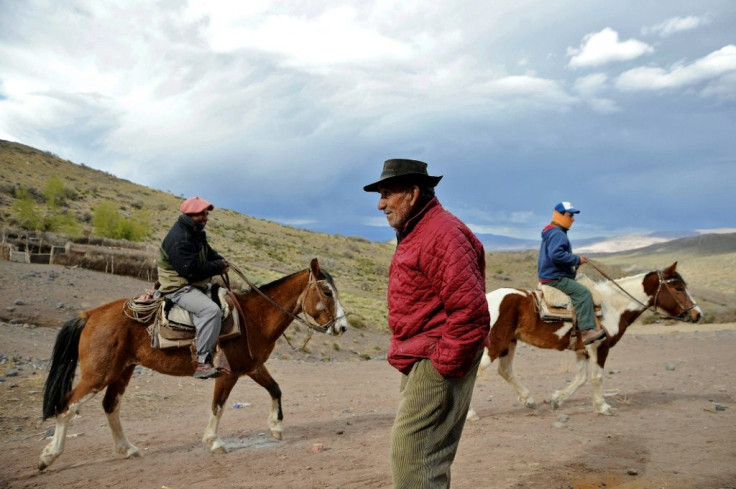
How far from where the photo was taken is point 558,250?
8.80 metres

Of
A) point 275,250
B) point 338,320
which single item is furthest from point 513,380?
point 275,250

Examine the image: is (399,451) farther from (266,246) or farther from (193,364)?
(266,246)

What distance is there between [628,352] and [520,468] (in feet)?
44.5

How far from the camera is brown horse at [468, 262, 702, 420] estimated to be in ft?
29.4

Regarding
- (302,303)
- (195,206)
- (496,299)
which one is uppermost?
(195,206)

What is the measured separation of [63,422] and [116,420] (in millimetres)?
651

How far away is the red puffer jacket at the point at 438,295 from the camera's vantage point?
3.27m

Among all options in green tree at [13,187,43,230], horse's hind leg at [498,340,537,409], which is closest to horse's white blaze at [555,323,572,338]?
horse's hind leg at [498,340,537,409]

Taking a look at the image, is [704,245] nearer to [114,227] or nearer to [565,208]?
[114,227]

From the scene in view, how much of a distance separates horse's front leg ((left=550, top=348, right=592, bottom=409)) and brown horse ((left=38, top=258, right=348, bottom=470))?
12.5 feet

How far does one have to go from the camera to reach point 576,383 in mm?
9164

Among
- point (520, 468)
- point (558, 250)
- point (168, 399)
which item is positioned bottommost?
point (168, 399)

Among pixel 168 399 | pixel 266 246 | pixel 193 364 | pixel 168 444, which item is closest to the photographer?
pixel 193 364

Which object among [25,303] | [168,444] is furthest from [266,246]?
[168,444]
